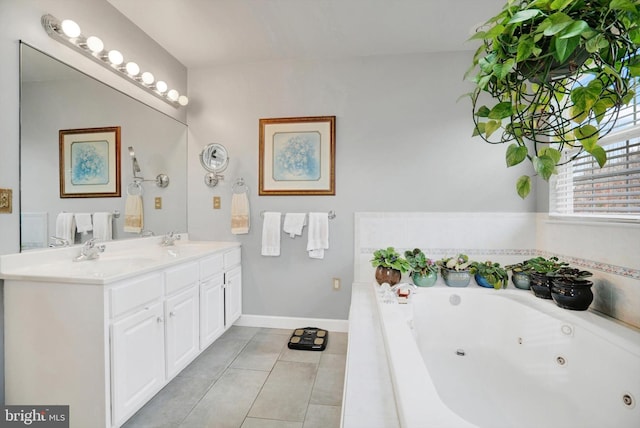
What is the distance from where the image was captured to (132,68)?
214 cm

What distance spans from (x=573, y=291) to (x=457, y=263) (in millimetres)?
730

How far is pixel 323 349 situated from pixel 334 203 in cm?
125

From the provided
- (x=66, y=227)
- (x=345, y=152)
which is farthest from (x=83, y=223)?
(x=345, y=152)

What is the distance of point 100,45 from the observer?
6.04 feet

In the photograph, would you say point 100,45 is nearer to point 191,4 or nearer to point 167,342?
point 191,4

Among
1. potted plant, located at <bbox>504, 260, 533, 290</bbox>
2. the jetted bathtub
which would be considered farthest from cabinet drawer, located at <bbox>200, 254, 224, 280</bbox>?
potted plant, located at <bbox>504, 260, 533, 290</bbox>

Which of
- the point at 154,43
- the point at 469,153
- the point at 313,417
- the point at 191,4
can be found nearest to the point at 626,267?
the point at 469,153

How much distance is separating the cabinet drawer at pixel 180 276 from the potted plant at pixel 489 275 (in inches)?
82.9

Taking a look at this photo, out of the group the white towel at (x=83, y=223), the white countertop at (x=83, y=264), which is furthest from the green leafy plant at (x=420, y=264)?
the white towel at (x=83, y=223)

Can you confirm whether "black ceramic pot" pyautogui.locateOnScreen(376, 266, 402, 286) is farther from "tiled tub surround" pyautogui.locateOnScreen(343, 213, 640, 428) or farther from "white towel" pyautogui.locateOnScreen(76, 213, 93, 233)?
"white towel" pyautogui.locateOnScreen(76, 213, 93, 233)

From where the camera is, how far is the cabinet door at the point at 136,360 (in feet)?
4.50

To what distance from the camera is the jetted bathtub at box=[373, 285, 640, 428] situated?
1152 mm

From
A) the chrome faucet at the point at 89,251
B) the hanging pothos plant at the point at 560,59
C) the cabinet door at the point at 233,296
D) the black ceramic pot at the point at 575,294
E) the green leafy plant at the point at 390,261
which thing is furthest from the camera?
the cabinet door at the point at 233,296

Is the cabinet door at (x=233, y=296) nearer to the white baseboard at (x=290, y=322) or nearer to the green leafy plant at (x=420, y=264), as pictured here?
the white baseboard at (x=290, y=322)
